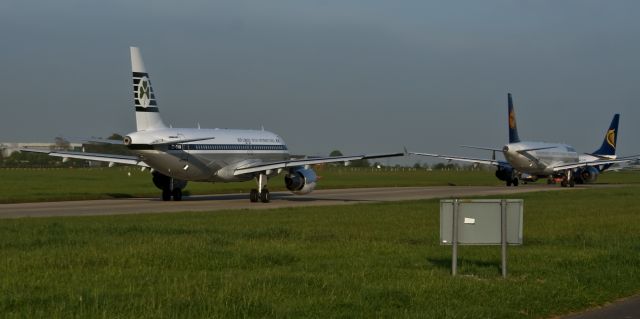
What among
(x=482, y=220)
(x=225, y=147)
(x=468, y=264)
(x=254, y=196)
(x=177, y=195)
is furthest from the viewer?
(x=225, y=147)

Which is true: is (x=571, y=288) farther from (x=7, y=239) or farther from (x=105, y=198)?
(x=105, y=198)

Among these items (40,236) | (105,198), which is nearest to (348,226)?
(40,236)

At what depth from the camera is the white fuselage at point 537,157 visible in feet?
258

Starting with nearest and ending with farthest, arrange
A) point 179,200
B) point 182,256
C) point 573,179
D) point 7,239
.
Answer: point 182,256 → point 7,239 → point 179,200 → point 573,179

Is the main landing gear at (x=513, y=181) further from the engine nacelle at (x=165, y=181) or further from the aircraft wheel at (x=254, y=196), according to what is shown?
the engine nacelle at (x=165, y=181)

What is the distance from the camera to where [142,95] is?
44.8 metres

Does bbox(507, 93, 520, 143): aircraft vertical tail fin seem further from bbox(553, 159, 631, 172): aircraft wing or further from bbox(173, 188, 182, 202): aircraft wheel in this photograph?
bbox(173, 188, 182, 202): aircraft wheel

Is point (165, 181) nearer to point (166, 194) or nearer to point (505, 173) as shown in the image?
point (166, 194)

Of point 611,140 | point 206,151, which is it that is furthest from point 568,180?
point 206,151

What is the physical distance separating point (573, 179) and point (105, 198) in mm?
44552

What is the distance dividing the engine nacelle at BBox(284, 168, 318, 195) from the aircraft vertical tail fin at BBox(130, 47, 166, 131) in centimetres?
782

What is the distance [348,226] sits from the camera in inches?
1146

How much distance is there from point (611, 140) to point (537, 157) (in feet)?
51.2

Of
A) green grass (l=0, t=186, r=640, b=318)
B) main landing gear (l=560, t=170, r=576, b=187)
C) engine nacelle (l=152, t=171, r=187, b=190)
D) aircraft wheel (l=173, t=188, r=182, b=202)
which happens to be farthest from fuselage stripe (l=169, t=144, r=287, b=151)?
main landing gear (l=560, t=170, r=576, b=187)
